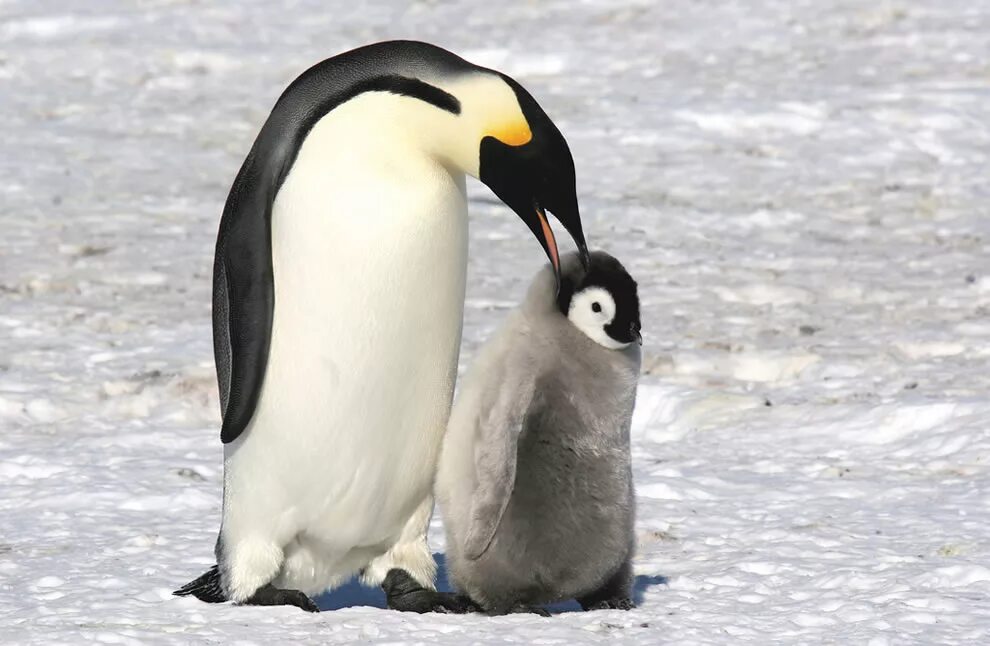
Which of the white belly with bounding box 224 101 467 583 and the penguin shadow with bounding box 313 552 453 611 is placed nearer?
the white belly with bounding box 224 101 467 583

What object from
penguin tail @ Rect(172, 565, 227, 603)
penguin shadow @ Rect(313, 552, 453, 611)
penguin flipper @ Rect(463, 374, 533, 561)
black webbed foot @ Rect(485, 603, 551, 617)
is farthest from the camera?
penguin shadow @ Rect(313, 552, 453, 611)

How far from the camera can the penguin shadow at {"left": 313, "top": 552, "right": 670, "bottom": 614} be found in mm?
3510

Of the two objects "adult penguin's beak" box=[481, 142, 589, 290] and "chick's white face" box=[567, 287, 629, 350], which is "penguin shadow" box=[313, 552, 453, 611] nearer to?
"chick's white face" box=[567, 287, 629, 350]

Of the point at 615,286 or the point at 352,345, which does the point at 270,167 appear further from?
the point at 615,286

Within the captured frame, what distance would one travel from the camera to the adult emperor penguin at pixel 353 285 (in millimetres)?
3246

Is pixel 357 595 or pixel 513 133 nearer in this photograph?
pixel 513 133

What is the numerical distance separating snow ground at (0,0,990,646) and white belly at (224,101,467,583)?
0.82ft

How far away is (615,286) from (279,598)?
0.93 meters

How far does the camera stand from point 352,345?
10.9ft

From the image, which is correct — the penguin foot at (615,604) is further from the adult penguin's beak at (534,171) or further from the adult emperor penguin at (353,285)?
the adult penguin's beak at (534,171)

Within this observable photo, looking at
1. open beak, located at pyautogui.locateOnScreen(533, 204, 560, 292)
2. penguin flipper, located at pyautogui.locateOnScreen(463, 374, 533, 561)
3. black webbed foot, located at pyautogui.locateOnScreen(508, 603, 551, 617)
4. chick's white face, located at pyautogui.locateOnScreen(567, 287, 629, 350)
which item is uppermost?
open beak, located at pyautogui.locateOnScreen(533, 204, 560, 292)

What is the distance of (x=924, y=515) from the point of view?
4051 mm

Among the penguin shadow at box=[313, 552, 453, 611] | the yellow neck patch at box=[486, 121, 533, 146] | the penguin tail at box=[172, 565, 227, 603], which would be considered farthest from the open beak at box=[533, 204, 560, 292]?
the penguin tail at box=[172, 565, 227, 603]

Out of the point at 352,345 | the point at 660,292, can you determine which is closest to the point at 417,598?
the point at 352,345
